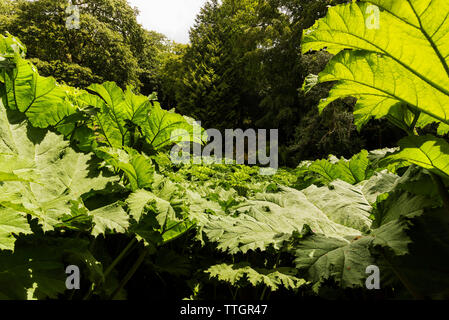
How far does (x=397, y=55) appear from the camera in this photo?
0.68 m

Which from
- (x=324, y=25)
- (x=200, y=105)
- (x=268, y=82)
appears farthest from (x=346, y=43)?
(x=200, y=105)

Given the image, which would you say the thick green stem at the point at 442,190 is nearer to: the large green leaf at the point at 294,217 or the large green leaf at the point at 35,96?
the large green leaf at the point at 294,217

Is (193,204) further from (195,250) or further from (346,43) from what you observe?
(346,43)

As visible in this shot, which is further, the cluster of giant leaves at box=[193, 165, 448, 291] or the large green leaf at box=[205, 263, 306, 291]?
the large green leaf at box=[205, 263, 306, 291]

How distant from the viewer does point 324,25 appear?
2.29 ft

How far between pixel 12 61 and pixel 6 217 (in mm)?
512

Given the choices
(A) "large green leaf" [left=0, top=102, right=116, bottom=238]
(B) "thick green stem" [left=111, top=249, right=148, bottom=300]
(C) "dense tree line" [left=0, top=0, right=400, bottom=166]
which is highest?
(C) "dense tree line" [left=0, top=0, right=400, bottom=166]

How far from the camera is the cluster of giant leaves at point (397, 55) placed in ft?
2.01

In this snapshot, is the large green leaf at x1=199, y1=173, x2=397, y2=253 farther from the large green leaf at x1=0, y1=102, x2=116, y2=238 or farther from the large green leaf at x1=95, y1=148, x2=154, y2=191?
the large green leaf at x1=0, y1=102, x2=116, y2=238

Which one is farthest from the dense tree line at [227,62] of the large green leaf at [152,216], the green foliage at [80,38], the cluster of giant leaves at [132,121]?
the large green leaf at [152,216]

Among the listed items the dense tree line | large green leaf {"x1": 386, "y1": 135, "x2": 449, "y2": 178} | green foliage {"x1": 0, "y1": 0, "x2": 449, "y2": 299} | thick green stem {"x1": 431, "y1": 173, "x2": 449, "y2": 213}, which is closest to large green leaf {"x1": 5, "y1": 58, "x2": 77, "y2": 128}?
green foliage {"x1": 0, "y1": 0, "x2": 449, "y2": 299}

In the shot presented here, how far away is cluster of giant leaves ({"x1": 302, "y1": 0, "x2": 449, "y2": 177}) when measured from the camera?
2.01 ft

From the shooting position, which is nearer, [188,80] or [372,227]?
[372,227]

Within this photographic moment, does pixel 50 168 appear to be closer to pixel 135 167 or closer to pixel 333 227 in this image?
pixel 135 167
